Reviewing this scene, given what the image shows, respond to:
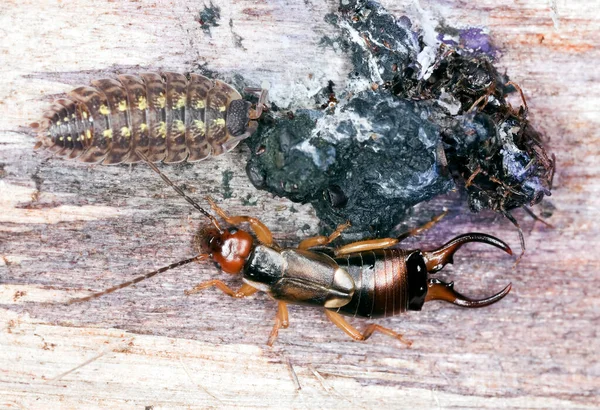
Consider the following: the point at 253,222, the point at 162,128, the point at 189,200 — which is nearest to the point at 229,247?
the point at 253,222

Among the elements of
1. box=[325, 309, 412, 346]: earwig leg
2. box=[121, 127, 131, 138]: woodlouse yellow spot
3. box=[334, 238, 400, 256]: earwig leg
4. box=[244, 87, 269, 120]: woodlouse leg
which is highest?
box=[244, 87, 269, 120]: woodlouse leg

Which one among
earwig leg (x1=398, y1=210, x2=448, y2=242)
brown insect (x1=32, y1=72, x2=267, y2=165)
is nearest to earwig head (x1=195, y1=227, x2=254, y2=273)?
brown insect (x1=32, y1=72, x2=267, y2=165)

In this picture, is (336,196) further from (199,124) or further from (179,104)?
(179,104)

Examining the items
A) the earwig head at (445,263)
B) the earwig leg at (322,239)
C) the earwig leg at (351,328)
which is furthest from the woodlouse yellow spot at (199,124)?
the earwig head at (445,263)

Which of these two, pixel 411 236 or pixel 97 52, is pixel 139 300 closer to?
pixel 97 52

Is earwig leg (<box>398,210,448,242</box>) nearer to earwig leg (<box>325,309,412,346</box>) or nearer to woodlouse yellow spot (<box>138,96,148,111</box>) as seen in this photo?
earwig leg (<box>325,309,412,346</box>)

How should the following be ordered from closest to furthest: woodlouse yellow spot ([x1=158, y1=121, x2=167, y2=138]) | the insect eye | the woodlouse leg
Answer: woodlouse yellow spot ([x1=158, y1=121, x2=167, y2=138]) < the woodlouse leg < the insect eye

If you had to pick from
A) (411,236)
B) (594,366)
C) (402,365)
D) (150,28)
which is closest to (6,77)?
(150,28)
